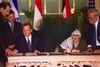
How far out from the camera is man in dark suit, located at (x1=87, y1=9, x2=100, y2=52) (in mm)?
6422

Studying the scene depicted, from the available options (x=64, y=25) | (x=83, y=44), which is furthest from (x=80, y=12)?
(x=83, y=44)

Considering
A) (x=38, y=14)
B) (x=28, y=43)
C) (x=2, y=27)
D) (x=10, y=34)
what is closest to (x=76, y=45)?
(x=28, y=43)

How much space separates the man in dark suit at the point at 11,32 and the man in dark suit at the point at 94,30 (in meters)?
1.03

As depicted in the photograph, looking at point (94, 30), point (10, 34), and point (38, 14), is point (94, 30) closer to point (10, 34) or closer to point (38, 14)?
point (10, 34)

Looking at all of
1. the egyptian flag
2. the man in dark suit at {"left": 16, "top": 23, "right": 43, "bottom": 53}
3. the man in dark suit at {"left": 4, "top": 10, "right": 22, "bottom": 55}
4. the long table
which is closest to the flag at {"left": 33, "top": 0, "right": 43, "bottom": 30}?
the egyptian flag

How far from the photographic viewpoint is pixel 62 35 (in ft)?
25.0

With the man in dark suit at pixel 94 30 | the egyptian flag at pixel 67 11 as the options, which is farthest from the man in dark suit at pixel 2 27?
the egyptian flag at pixel 67 11

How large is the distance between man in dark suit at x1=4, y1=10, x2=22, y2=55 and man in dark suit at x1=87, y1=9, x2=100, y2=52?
40.6 inches

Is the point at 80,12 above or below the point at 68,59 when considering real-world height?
above

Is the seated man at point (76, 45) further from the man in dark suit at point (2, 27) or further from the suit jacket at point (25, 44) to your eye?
the man in dark suit at point (2, 27)

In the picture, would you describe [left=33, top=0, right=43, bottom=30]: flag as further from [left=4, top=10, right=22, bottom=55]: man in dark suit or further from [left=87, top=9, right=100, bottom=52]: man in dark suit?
[left=87, top=9, right=100, bottom=52]: man in dark suit

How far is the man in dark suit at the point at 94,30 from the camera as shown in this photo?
6.42 m

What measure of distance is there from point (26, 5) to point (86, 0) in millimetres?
1171

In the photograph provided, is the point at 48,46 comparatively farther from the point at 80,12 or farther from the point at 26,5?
the point at 26,5
